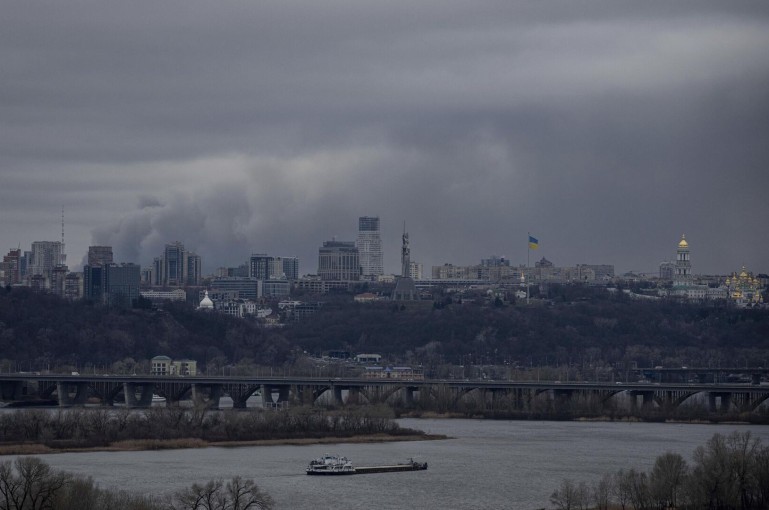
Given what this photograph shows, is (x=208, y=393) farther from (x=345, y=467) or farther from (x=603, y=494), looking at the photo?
(x=603, y=494)

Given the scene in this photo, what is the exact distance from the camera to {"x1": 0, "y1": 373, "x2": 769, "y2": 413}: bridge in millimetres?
117312

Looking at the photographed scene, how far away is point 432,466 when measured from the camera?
252ft

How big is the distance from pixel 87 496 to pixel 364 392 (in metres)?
73.4

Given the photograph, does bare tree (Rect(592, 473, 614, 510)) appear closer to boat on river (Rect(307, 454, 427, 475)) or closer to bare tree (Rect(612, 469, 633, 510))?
bare tree (Rect(612, 469, 633, 510))

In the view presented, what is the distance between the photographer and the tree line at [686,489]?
5806 cm

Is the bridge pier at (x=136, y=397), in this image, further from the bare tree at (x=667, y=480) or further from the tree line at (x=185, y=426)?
the bare tree at (x=667, y=480)

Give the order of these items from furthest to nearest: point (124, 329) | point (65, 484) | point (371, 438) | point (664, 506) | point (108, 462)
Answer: point (124, 329)
point (371, 438)
point (108, 462)
point (664, 506)
point (65, 484)

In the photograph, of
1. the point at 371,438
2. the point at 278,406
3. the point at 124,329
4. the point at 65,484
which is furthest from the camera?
the point at 124,329

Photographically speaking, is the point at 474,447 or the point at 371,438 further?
the point at 371,438

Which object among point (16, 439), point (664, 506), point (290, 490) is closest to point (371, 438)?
point (16, 439)

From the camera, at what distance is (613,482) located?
64.4 m

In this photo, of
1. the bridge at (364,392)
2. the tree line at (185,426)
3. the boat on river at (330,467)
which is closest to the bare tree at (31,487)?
the boat on river at (330,467)

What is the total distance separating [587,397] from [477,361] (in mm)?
65638

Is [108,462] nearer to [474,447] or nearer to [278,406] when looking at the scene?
[474,447]
